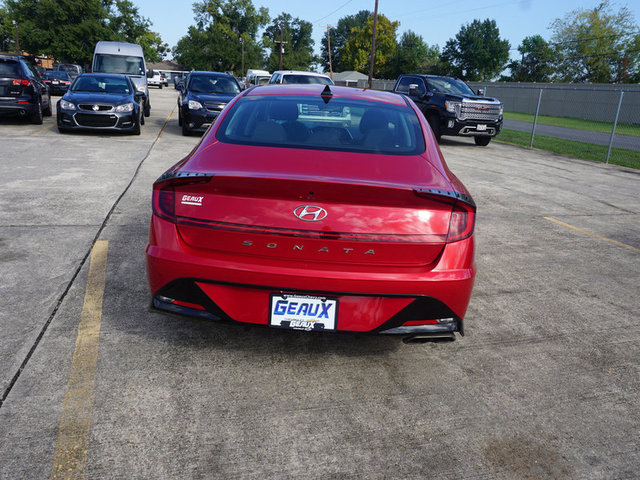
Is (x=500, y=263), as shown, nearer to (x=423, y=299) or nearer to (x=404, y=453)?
(x=423, y=299)

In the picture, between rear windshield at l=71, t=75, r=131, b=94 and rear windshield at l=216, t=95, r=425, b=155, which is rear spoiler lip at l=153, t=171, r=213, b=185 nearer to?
rear windshield at l=216, t=95, r=425, b=155

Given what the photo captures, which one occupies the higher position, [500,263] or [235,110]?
[235,110]

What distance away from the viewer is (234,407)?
2.74m

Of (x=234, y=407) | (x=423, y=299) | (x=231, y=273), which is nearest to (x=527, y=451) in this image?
(x=423, y=299)

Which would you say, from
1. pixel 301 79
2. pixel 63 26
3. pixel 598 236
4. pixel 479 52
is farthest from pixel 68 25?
pixel 479 52

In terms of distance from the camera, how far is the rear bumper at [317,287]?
2713 mm

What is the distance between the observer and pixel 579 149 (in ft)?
55.8

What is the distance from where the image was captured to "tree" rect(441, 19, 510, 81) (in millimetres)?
95438

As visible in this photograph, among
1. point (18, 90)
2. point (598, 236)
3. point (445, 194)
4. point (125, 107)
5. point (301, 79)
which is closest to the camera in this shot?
point (445, 194)

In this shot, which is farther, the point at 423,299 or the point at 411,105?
the point at 411,105

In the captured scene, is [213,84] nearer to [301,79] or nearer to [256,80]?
[301,79]

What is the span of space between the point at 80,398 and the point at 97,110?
1174cm

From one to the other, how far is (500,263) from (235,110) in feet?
9.92

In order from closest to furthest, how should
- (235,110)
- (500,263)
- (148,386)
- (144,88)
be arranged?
(148,386) < (235,110) < (500,263) < (144,88)
